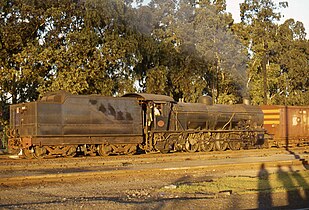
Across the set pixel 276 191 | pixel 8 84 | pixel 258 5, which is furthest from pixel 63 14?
pixel 258 5

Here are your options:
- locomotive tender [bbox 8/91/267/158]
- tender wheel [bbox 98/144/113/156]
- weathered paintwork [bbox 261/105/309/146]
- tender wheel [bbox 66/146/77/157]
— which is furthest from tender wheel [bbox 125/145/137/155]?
weathered paintwork [bbox 261/105/309/146]

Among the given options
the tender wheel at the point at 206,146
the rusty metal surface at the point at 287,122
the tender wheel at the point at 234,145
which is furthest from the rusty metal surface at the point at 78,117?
the rusty metal surface at the point at 287,122

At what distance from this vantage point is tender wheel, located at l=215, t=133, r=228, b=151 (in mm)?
25422

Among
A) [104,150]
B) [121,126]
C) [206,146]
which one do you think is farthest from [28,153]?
[206,146]

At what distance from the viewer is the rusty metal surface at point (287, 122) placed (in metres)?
28.9

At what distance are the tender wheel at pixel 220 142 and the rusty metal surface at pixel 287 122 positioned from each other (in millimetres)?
5085

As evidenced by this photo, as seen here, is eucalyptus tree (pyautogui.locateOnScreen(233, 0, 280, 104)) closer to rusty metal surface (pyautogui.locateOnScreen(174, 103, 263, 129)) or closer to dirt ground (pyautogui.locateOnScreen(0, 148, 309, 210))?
rusty metal surface (pyautogui.locateOnScreen(174, 103, 263, 129))

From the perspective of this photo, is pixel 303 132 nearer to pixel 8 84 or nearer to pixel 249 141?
pixel 249 141

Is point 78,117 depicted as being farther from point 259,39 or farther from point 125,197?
point 259,39

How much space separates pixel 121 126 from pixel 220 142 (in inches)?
254

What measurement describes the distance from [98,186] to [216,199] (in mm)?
3609

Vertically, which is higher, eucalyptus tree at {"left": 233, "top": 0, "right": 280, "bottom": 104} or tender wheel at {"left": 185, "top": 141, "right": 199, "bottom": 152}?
eucalyptus tree at {"left": 233, "top": 0, "right": 280, "bottom": 104}

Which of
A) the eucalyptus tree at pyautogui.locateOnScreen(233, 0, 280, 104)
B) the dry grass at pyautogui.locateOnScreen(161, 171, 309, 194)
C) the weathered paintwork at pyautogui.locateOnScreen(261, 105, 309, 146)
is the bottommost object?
the dry grass at pyautogui.locateOnScreen(161, 171, 309, 194)

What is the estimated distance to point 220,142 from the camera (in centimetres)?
2550
